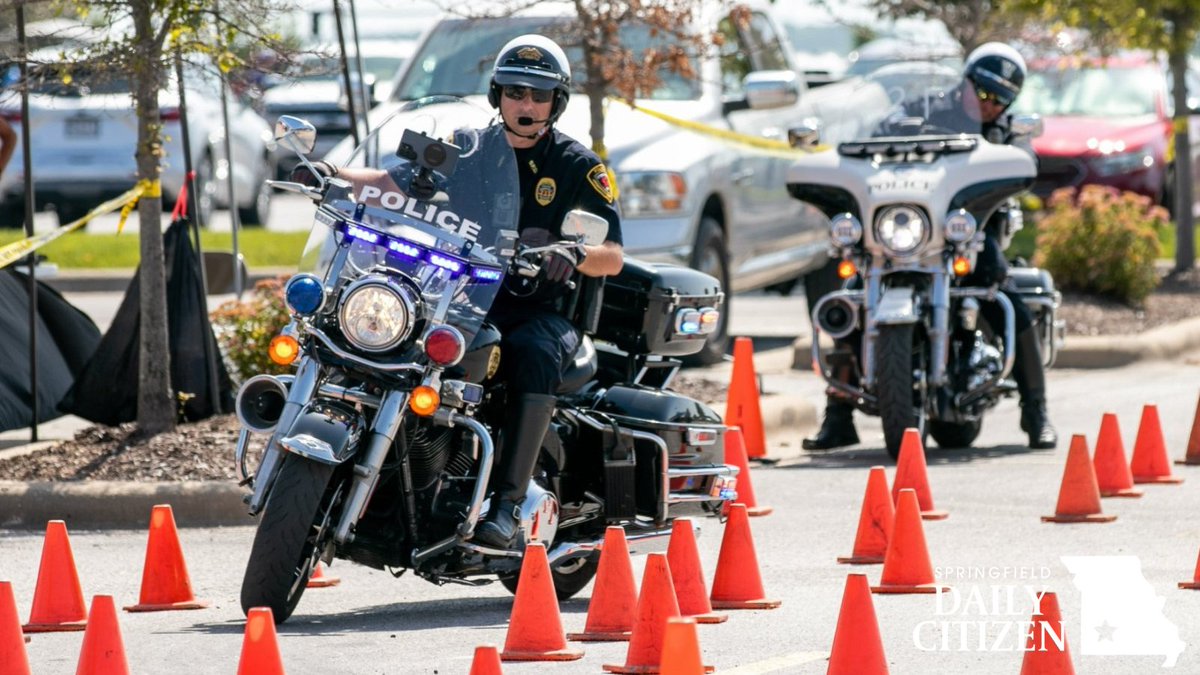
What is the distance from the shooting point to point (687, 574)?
7238 mm

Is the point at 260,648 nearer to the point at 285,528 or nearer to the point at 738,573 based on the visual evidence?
the point at 285,528

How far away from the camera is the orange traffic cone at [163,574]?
7523 millimetres

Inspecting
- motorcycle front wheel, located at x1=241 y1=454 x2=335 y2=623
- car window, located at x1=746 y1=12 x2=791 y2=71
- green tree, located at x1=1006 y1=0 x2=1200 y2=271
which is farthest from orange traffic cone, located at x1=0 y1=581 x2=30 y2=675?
green tree, located at x1=1006 y1=0 x2=1200 y2=271

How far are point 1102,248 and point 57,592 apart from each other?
432 inches

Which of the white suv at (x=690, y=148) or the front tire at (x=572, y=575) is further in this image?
the white suv at (x=690, y=148)

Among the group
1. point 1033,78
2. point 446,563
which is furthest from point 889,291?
point 1033,78

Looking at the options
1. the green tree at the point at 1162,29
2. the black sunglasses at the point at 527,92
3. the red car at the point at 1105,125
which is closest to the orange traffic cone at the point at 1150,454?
the black sunglasses at the point at 527,92

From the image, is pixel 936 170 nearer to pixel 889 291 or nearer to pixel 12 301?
pixel 889 291

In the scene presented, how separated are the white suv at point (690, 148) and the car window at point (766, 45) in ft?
0.23

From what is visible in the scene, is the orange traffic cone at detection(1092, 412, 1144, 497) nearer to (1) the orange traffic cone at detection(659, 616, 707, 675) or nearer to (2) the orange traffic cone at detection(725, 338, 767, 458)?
(2) the orange traffic cone at detection(725, 338, 767, 458)

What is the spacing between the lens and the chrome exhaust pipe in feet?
23.2

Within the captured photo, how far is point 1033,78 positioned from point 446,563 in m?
17.0

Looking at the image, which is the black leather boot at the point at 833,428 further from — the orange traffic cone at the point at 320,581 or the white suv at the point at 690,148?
the orange traffic cone at the point at 320,581

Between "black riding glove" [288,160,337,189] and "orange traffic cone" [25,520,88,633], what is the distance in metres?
1.30
